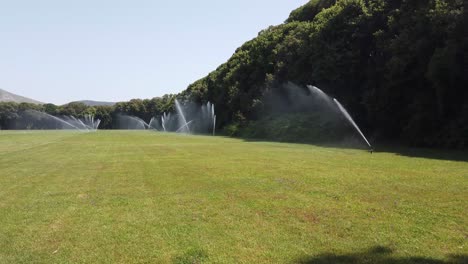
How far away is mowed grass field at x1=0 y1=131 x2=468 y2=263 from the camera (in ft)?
27.1

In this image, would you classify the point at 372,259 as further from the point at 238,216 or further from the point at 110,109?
the point at 110,109

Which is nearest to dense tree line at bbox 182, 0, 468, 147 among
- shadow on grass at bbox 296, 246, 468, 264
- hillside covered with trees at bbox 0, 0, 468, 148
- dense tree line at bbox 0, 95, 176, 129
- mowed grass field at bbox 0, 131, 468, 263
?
hillside covered with trees at bbox 0, 0, 468, 148

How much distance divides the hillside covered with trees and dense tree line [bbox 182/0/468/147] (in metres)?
0.07

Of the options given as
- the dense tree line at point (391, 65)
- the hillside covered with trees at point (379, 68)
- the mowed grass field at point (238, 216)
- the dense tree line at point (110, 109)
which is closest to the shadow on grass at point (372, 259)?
the mowed grass field at point (238, 216)

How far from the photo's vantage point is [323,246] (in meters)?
8.54

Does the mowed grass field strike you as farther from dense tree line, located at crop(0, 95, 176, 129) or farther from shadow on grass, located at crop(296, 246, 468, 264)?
dense tree line, located at crop(0, 95, 176, 129)

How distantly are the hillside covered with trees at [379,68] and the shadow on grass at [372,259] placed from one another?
1044 inches

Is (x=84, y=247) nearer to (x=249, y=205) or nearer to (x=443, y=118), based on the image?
(x=249, y=205)

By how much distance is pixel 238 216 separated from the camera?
433 inches

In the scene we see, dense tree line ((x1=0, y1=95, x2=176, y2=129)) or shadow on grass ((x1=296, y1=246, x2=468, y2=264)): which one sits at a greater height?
dense tree line ((x1=0, y1=95, x2=176, y2=129))

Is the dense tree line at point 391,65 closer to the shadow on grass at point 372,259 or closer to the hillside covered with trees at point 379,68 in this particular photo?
the hillside covered with trees at point 379,68

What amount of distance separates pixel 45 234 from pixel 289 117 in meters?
52.1

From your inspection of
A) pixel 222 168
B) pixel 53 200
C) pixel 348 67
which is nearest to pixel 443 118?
pixel 348 67

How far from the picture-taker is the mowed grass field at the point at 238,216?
8.25 m
